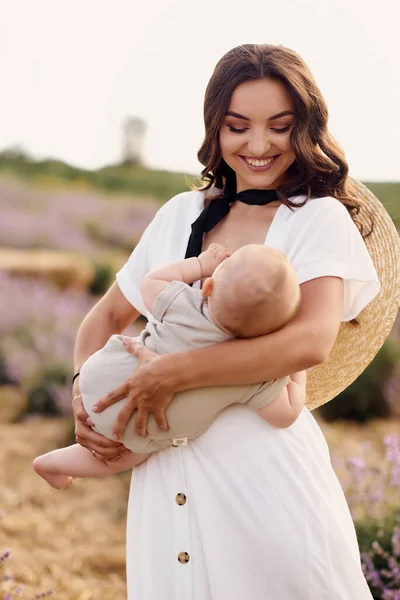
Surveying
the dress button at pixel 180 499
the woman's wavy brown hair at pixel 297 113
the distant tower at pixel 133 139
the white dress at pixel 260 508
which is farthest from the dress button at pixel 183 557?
the distant tower at pixel 133 139

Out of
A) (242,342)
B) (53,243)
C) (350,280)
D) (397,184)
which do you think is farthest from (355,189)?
(53,243)

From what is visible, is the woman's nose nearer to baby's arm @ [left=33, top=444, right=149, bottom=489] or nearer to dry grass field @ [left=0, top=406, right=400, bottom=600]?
baby's arm @ [left=33, top=444, right=149, bottom=489]

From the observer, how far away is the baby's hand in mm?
1677

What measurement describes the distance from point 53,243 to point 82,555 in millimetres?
5384

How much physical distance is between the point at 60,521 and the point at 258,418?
2.93 m

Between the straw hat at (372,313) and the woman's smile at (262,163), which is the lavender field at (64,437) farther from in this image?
the woman's smile at (262,163)

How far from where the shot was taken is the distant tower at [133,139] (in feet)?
34.9

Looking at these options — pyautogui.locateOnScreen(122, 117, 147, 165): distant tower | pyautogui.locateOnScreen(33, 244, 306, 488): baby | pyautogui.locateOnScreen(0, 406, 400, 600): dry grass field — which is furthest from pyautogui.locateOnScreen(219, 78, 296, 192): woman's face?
pyautogui.locateOnScreen(122, 117, 147, 165): distant tower

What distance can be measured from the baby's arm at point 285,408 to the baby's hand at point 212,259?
295 millimetres

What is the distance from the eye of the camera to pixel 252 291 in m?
1.46

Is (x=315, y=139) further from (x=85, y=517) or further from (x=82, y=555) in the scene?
(x=85, y=517)

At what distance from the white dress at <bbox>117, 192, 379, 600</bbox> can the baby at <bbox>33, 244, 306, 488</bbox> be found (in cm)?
6

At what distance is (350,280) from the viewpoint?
1.74 m

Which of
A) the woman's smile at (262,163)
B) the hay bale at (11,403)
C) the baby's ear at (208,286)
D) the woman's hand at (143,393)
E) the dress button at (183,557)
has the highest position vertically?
the woman's smile at (262,163)
